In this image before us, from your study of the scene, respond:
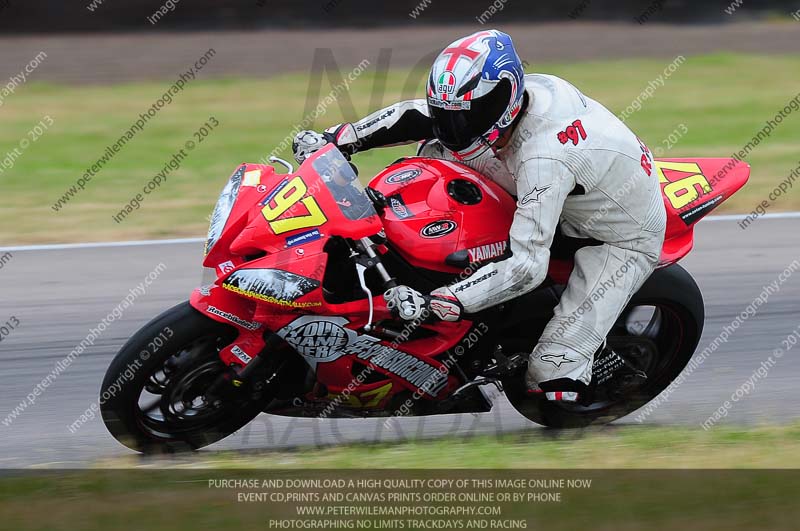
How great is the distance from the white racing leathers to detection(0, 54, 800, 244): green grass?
4.05 meters

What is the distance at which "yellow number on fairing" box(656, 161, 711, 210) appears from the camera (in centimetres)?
494

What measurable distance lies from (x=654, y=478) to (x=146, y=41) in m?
12.5

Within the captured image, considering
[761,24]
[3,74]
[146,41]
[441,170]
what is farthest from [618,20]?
[441,170]

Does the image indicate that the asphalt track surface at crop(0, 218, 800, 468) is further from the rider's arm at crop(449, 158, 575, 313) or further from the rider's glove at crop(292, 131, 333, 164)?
the rider's glove at crop(292, 131, 333, 164)

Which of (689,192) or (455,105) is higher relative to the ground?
(455,105)

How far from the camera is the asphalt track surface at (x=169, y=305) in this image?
205 inches

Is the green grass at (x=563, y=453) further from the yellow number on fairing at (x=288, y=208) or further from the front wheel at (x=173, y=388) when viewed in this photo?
the yellow number on fairing at (x=288, y=208)

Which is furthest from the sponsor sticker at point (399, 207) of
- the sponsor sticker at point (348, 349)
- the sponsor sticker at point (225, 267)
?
the sponsor sticker at point (225, 267)

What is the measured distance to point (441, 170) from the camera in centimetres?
465

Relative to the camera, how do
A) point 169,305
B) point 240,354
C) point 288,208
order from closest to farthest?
1. point 288,208
2. point 240,354
3. point 169,305

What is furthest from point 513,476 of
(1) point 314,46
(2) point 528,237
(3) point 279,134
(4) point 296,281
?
(1) point 314,46

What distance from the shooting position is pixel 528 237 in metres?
4.19

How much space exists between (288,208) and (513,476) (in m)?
1.44

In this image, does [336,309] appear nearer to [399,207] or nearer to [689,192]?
[399,207]
